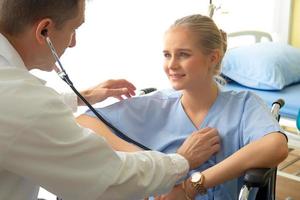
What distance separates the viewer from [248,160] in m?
1.41

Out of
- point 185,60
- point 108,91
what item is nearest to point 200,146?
point 185,60

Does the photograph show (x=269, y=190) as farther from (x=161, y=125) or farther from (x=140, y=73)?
(x=140, y=73)

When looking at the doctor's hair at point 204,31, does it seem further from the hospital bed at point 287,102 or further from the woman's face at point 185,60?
the hospital bed at point 287,102

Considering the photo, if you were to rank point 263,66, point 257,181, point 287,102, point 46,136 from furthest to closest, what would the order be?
point 263,66
point 287,102
point 257,181
point 46,136

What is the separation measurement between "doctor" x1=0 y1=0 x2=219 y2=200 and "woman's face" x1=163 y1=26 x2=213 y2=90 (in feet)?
1.90

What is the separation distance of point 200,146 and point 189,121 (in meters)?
0.20

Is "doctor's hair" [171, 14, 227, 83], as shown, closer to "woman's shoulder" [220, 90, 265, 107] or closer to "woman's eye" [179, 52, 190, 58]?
"woman's eye" [179, 52, 190, 58]

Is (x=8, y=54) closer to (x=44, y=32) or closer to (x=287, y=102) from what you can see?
(x=44, y=32)

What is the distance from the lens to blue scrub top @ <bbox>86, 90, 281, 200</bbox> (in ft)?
5.04

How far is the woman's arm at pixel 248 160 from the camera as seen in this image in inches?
55.1

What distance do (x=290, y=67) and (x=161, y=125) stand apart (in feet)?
4.93

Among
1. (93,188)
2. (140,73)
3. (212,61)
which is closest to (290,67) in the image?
(140,73)

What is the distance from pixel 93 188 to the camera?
953 millimetres

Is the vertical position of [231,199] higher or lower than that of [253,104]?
lower
